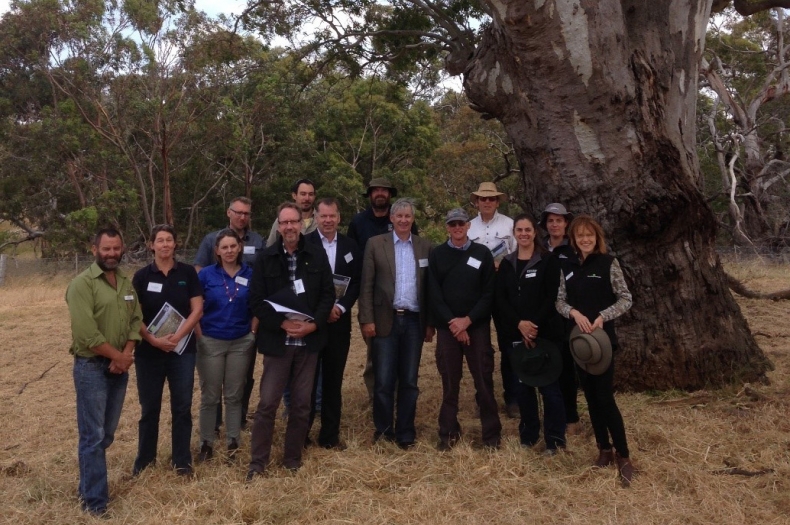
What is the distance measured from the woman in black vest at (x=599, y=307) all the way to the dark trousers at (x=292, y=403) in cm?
175

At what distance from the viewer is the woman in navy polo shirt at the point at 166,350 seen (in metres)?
4.68

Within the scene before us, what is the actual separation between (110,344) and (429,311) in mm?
2166

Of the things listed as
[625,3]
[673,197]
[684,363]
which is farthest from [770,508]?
[625,3]

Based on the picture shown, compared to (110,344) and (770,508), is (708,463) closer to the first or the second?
(770,508)

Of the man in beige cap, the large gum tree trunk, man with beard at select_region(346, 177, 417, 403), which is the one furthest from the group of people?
the large gum tree trunk

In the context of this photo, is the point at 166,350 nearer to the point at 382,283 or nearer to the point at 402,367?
the point at 382,283

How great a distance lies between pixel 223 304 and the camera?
5102 mm

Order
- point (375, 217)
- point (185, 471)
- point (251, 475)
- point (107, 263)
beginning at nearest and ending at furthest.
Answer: point (107, 263) < point (251, 475) < point (185, 471) < point (375, 217)

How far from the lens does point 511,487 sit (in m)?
4.29

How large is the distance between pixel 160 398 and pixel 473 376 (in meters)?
2.16

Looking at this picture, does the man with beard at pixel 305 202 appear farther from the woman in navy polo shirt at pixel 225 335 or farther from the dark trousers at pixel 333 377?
the dark trousers at pixel 333 377

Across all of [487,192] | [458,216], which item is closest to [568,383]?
[458,216]

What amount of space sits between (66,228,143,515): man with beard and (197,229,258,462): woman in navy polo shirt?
0.84 meters


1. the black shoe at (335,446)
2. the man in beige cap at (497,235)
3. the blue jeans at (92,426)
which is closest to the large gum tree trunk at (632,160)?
the man in beige cap at (497,235)
